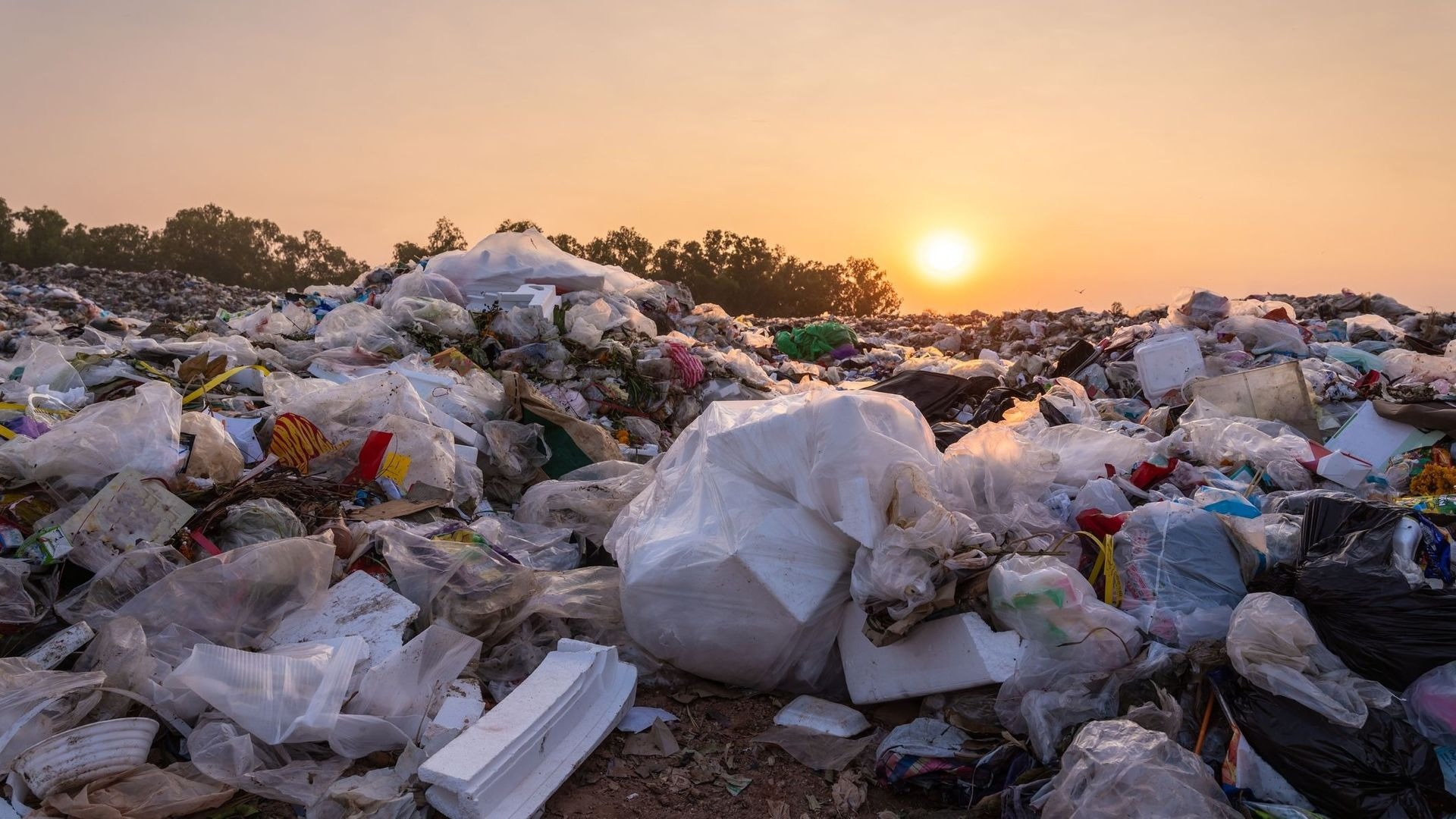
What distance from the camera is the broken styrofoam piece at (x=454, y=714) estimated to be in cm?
231

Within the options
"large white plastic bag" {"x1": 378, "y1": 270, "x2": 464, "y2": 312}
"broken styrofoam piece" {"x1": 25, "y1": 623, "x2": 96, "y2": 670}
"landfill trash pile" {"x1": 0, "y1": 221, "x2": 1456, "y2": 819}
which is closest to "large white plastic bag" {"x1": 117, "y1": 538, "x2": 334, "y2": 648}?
"landfill trash pile" {"x1": 0, "y1": 221, "x2": 1456, "y2": 819}

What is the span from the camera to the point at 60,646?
2.37m

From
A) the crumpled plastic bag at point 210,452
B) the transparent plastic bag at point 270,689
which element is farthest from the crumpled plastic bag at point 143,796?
the crumpled plastic bag at point 210,452

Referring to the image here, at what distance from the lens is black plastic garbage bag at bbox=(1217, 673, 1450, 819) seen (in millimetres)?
1923

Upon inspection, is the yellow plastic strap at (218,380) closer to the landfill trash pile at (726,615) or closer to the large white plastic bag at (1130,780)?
the landfill trash pile at (726,615)

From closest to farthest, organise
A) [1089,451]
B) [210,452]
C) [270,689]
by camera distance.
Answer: [270,689] → [210,452] → [1089,451]

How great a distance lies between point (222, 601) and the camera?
102 inches

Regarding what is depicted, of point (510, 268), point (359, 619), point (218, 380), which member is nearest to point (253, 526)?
point (359, 619)

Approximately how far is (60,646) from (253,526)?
2.17ft

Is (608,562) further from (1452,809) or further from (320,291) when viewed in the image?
(320,291)

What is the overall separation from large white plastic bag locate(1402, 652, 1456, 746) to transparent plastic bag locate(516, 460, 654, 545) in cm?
250

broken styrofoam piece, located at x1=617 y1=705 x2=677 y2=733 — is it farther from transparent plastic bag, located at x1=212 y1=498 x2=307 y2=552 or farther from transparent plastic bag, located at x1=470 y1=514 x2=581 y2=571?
transparent plastic bag, located at x1=212 y1=498 x2=307 y2=552

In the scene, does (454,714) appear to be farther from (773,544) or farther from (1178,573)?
(1178,573)

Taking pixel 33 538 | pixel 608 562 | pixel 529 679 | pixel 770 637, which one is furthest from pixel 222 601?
pixel 770 637
